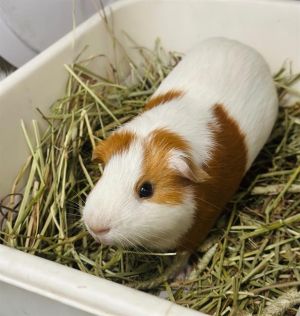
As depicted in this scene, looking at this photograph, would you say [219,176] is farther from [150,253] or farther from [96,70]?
[96,70]

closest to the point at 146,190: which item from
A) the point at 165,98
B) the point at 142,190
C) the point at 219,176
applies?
the point at 142,190

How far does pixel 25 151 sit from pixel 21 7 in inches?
24.0

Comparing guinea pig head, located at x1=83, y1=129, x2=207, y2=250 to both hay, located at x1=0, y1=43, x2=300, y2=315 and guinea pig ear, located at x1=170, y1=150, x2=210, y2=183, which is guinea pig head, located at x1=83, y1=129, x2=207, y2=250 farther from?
hay, located at x1=0, y1=43, x2=300, y2=315

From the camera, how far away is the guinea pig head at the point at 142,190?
1135 mm

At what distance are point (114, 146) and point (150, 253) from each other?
0.96 feet

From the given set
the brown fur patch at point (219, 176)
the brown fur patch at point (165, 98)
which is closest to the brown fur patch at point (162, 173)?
the brown fur patch at point (219, 176)

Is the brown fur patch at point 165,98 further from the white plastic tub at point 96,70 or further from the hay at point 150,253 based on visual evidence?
the white plastic tub at point 96,70

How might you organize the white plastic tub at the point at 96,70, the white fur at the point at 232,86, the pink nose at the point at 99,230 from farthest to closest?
the white fur at the point at 232,86 → the pink nose at the point at 99,230 → the white plastic tub at the point at 96,70

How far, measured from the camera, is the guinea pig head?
113 centimetres

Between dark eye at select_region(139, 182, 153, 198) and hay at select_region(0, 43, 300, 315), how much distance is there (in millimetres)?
204

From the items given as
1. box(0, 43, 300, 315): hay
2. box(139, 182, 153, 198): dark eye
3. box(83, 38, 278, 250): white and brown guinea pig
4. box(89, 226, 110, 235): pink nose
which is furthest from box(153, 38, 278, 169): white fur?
box(89, 226, 110, 235): pink nose

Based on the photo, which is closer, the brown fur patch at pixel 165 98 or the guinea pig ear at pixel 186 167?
the guinea pig ear at pixel 186 167

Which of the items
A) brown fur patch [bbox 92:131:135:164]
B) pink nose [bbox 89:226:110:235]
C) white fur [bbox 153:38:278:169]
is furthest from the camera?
white fur [bbox 153:38:278:169]

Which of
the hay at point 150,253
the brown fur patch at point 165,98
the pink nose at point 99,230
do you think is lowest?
the hay at point 150,253
